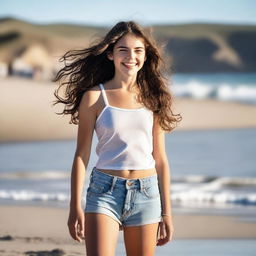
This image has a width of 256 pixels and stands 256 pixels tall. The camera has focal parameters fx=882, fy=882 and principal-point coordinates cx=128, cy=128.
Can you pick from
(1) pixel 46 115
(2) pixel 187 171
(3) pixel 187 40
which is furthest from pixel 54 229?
(3) pixel 187 40

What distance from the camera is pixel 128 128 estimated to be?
11.0 ft

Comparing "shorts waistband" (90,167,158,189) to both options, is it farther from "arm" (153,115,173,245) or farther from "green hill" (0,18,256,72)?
"green hill" (0,18,256,72)

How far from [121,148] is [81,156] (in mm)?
157

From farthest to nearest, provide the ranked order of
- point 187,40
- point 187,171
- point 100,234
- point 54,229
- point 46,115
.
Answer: point 187,40, point 46,115, point 187,171, point 54,229, point 100,234

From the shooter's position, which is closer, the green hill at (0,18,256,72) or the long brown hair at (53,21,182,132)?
the long brown hair at (53,21,182,132)

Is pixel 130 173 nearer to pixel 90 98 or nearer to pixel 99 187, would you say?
pixel 99 187

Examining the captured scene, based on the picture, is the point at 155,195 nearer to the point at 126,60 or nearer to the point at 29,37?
the point at 126,60

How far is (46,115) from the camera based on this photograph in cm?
1452

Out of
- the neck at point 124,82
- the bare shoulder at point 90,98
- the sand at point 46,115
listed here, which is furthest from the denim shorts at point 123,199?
the sand at point 46,115

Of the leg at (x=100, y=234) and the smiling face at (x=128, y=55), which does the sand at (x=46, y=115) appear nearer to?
the smiling face at (x=128, y=55)

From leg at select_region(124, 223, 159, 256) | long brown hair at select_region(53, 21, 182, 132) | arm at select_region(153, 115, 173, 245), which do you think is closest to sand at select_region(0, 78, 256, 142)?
long brown hair at select_region(53, 21, 182, 132)

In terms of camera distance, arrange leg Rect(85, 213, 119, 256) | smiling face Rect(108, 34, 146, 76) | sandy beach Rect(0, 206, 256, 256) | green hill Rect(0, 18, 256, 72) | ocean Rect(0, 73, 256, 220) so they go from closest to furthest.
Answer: leg Rect(85, 213, 119, 256) < smiling face Rect(108, 34, 146, 76) < sandy beach Rect(0, 206, 256, 256) < ocean Rect(0, 73, 256, 220) < green hill Rect(0, 18, 256, 72)

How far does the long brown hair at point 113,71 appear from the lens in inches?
137

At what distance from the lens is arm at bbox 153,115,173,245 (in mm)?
3463
